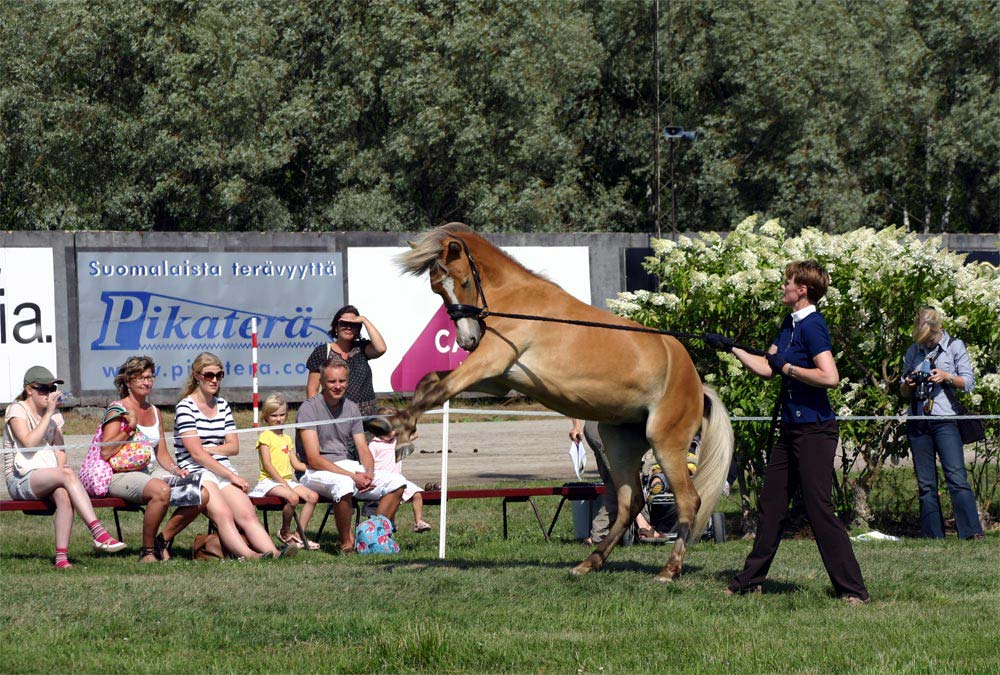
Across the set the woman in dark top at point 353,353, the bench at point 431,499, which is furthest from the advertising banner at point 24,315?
the woman in dark top at point 353,353

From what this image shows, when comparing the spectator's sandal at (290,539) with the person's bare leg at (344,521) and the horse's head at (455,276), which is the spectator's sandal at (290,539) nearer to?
the person's bare leg at (344,521)

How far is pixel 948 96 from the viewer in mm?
39344

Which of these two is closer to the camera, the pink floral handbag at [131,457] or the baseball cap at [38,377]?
the baseball cap at [38,377]

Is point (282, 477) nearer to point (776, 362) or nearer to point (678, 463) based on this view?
point (678, 463)

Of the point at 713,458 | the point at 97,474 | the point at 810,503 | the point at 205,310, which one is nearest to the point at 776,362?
the point at 810,503

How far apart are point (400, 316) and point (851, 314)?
11636 mm

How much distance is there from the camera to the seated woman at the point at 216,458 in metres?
9.34

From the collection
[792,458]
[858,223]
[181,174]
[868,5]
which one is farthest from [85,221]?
[792,458]

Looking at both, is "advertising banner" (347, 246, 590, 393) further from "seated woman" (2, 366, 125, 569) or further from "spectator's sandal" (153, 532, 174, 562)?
"seated woman" (2, 366, 125, 569)

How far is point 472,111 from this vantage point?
104ft

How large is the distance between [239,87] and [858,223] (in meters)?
17.6

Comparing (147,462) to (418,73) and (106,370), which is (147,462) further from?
(418,73)

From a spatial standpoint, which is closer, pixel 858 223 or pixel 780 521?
pixel 780 521

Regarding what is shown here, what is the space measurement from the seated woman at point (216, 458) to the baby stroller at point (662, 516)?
314 centimetres
